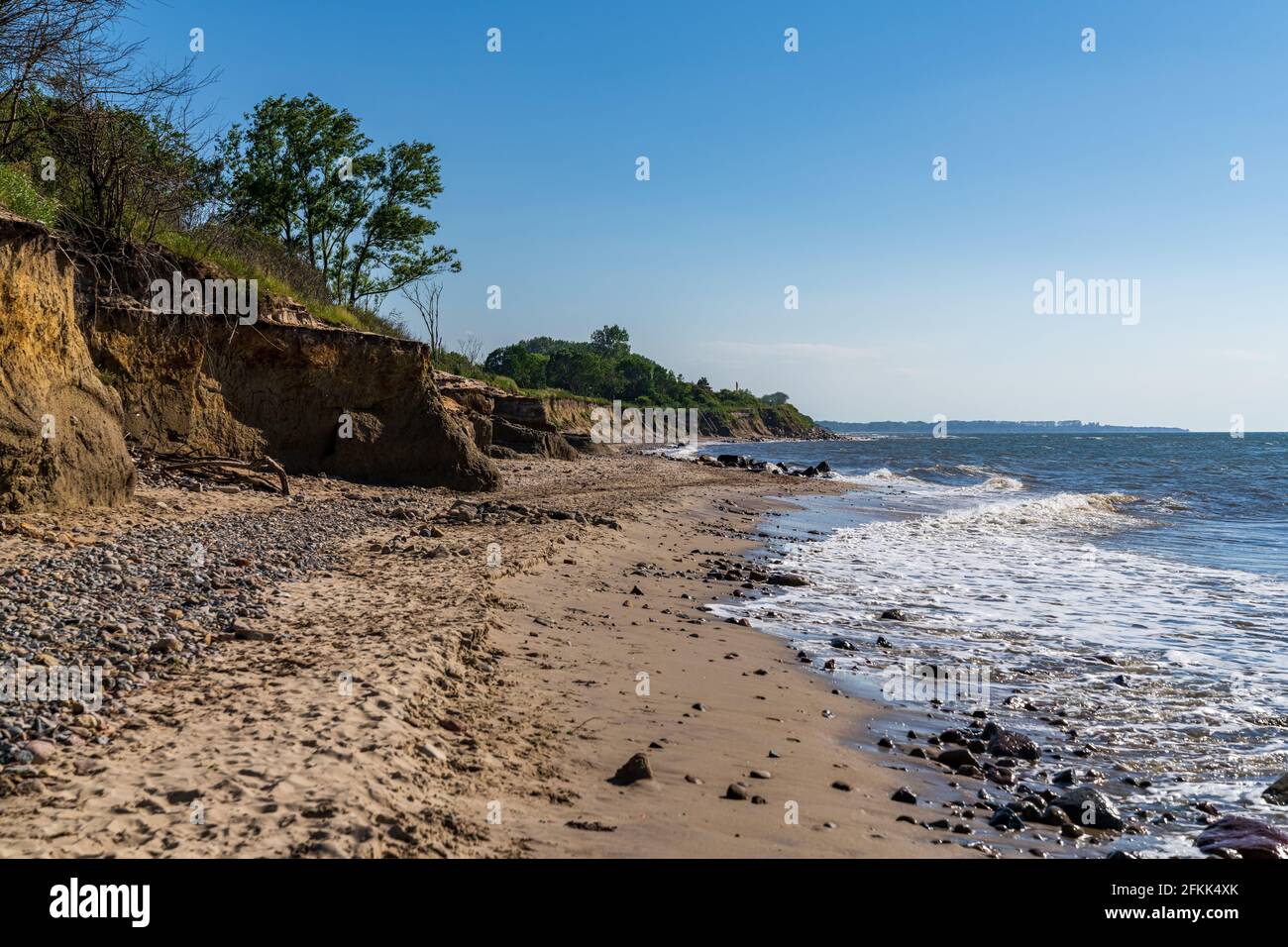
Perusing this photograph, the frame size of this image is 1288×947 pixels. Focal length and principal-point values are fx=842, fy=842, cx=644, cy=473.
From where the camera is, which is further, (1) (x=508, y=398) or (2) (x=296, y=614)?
(1) (x=508, y=398)

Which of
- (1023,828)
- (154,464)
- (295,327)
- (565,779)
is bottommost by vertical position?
(1023,828)

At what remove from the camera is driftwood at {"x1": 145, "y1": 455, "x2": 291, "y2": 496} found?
1310 cm

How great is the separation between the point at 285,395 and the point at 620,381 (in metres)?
84.9

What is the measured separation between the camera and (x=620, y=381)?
3952 inches

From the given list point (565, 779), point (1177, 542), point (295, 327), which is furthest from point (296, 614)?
point (1177, 542)

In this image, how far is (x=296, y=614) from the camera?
7.14 meters

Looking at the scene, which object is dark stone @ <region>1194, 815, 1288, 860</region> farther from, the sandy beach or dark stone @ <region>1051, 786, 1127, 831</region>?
the sandy beach

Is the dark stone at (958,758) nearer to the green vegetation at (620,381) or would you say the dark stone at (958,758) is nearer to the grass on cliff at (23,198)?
the grass on cliff at (23,198)

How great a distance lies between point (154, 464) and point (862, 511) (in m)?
18.0

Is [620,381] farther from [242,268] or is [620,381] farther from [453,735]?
[453,735]

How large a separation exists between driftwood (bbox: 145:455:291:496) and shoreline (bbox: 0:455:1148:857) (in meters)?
2.98

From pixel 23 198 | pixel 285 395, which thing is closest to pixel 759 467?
pixel 285 395

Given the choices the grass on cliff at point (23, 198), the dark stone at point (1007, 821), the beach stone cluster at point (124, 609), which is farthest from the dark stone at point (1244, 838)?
the grass on cliff at point (23, 198)
